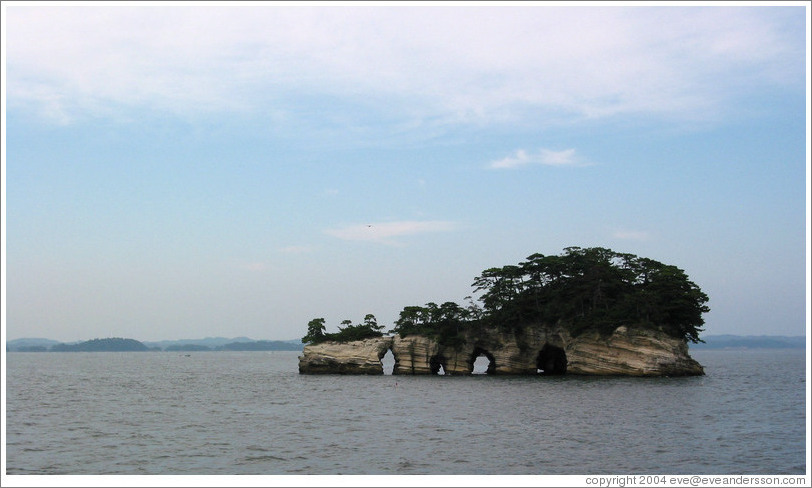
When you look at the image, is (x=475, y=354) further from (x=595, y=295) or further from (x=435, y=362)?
(x=595, y=295)

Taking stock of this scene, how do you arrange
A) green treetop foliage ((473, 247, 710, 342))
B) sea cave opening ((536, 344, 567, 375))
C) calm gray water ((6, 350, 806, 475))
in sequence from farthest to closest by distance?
sea cave opening ((536, 344, 567, 375)) → green treetop foliage ((473, 247, 710, 342)) → calm gray water ((6, 350, 806, 475))

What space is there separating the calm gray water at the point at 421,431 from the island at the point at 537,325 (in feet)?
33.6

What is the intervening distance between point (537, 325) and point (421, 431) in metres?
44.2

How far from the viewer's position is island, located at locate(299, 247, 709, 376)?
70.5 m

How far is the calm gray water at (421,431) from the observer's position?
2756cm

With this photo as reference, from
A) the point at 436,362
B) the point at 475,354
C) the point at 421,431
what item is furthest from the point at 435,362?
the point at 421,431

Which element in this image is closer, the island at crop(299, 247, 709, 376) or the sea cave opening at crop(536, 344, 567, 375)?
the island at crop(299, 247, 709, 376)

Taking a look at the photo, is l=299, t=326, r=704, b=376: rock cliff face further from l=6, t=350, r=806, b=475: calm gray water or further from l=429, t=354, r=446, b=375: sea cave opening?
l=6, t=350, r=806, b=475: calm gray water

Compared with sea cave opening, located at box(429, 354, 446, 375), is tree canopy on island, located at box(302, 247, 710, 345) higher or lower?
higher

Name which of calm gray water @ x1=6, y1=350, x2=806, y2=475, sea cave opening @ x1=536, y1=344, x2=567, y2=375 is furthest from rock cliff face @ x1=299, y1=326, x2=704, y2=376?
calm gray water @ x1=6, y1=350, x2=806, y2=475

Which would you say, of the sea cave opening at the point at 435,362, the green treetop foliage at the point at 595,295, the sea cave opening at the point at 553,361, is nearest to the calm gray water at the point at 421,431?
the green treetop foliage at the point at 595,295

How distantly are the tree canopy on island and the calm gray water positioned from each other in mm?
10098

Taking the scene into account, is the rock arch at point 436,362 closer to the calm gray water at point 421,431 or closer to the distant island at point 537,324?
the distant island at point 537,324

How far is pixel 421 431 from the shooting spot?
36.2 m
